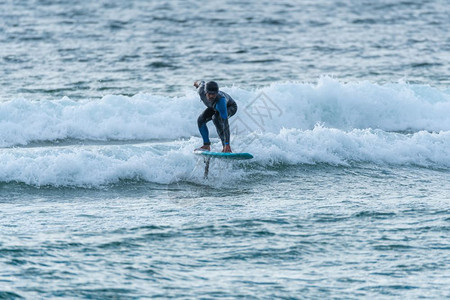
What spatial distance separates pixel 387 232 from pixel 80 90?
13.6m

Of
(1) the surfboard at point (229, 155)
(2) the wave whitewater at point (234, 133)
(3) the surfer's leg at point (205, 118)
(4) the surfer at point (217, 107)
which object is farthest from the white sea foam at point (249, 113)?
(1) the surfboard at point (229, 155)

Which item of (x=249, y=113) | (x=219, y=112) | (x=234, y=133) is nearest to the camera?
(x=219, y=112)

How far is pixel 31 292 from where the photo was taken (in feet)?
29.3

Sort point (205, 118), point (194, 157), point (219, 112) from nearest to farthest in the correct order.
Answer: point (219, 112) → point (205, 118) → point (194, 157)

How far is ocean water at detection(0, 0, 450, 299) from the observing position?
9.55m

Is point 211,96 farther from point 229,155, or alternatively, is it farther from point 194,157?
point 194,157

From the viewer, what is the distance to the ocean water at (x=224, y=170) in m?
9.55

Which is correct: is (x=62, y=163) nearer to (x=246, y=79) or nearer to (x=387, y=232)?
(x=387, y=232)

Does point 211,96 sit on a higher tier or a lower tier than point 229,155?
higher

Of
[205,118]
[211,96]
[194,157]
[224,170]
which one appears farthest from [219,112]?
[194,157]

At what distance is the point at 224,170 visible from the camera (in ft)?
48.6

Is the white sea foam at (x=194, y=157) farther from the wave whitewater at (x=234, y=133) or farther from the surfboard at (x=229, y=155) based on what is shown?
the surfboard at (x=229, y=155)

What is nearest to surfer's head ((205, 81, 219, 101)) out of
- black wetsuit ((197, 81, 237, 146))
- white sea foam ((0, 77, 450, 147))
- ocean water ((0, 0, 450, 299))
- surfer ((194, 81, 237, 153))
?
surfer ((194, 81, 237, 153))

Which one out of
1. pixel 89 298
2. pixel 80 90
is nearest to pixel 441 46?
pixel 80 90
